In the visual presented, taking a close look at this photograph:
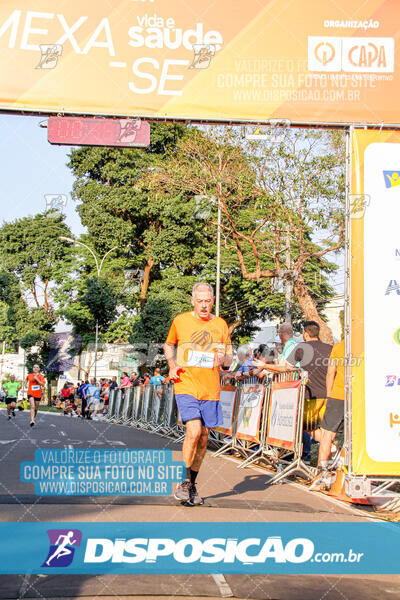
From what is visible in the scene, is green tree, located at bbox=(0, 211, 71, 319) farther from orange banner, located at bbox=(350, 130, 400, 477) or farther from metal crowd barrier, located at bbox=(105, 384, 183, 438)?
orange banner, located at bbox=(350, 130, 400, 477)

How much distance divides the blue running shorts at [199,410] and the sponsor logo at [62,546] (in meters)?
2.17

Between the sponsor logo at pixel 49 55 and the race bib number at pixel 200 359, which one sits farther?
the sponsor logo at pixel 49 55

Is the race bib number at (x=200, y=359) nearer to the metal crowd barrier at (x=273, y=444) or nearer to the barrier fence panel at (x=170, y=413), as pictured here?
the metal crowd barrier at (x=273, y=444)

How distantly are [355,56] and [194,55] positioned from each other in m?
1.66

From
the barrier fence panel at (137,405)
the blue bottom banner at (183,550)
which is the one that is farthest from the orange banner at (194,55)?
the barrier fence panel at (137,405)

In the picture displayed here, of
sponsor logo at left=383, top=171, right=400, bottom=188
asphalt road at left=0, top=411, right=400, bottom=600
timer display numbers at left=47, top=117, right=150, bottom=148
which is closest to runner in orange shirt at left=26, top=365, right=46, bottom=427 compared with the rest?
asphalt road at left=0, top=411, right=400, bottom=600

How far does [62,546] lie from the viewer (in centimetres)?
432

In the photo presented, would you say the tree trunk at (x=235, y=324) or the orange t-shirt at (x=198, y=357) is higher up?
the tree trunk at (x=235, y=324)

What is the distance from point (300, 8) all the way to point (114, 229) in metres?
31.5

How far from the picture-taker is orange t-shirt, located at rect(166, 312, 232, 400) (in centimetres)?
683

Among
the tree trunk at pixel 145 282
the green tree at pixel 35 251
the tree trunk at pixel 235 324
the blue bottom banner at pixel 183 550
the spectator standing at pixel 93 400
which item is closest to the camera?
the blue bottom banner at pixel 183 550

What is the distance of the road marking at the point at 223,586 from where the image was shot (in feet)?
12.2

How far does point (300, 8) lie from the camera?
25.9ft

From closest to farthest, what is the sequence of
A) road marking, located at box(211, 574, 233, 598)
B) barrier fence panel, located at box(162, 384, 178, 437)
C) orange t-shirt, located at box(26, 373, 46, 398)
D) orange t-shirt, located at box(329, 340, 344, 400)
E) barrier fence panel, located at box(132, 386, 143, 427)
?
road marking, located at box(211, 574, 233, 598) < orange t-shirt, located at box(329, 340, 344, 400) < barrier fence panel, located at box(162, 384, 178, 437) < orange t-shirt, located at box(26, 373, 46, 398) < barrier fence panel, located at box(132, 386, 143, 427)
